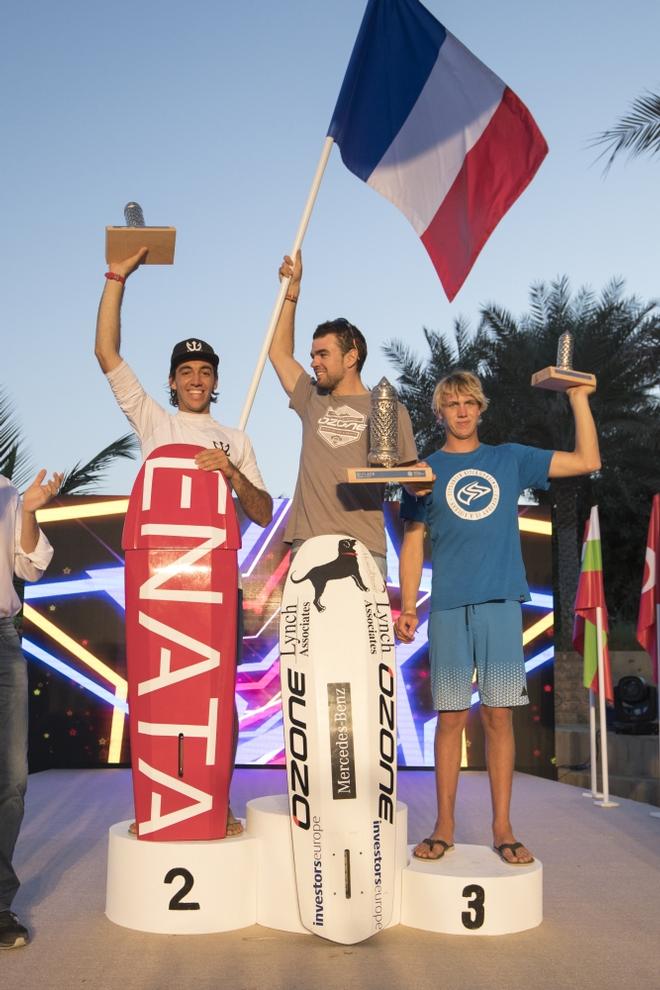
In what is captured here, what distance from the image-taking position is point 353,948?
3117 millimetres

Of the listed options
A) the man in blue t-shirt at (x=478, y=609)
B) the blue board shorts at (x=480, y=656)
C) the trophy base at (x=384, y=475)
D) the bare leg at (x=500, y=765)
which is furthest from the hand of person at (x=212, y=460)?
the bare leg at (x=500, y=765)

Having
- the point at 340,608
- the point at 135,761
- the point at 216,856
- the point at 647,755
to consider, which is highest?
the point at 340,608

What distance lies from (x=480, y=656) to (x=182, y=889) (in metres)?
1.26

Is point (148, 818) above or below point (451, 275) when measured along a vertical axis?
below

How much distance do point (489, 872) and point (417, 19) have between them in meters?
4.32

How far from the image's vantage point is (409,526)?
380 centimetres

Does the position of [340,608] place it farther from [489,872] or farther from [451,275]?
[451,275]

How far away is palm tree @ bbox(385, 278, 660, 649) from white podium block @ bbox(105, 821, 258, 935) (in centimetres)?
1391

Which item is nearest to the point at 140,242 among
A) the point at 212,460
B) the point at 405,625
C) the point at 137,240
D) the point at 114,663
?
the point at 137,240

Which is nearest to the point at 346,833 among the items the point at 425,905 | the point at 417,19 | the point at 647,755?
the point at 425,905

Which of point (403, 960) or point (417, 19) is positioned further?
point (417, 19)

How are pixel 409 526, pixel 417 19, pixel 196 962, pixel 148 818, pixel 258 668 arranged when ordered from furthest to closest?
pixel 258 668 < pixel 417 19 < pixel 409 526 < pixel 148 818 < pixel 196 962

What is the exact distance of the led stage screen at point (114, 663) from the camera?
818 cm

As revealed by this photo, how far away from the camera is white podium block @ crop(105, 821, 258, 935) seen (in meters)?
3.26
